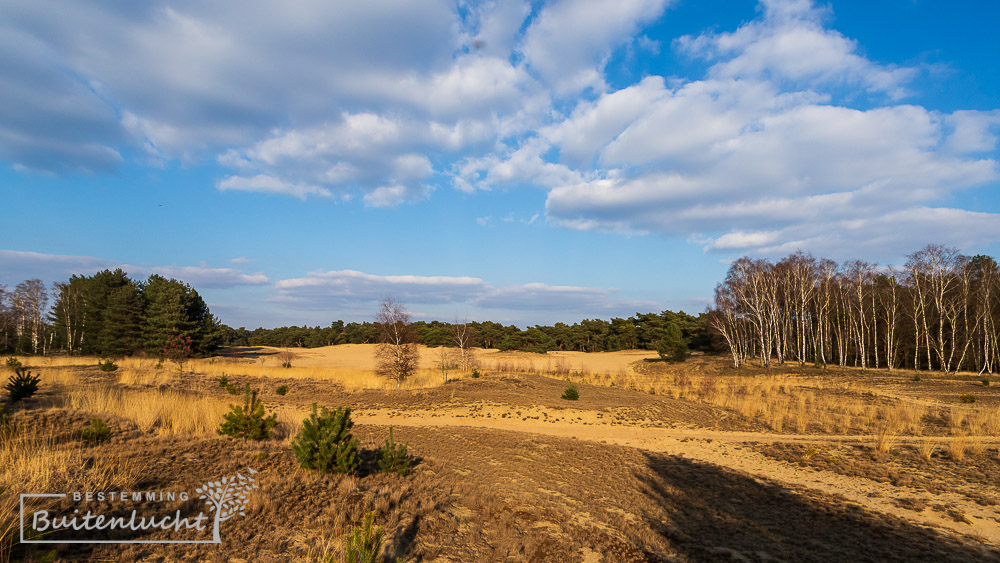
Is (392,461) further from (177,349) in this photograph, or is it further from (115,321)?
(115,321)

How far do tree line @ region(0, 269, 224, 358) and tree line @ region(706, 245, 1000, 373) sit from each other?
46.2 metres

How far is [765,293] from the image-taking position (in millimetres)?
39219

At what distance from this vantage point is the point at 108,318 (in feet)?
110

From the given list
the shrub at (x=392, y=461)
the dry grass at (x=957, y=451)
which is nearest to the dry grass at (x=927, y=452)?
the dry grass at (x=957, y=451)

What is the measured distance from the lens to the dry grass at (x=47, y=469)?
165 inches

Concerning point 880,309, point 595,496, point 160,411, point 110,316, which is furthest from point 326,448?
point 880,309

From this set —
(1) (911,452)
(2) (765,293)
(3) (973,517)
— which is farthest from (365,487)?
(2) (765,293)

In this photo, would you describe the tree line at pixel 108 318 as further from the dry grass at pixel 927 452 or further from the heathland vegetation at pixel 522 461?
the dry grass at pixel 927 452

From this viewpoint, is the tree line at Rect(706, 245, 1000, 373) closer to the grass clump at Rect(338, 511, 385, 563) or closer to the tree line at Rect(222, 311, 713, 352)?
the tree line at Rect(222, 311, 713, 352)

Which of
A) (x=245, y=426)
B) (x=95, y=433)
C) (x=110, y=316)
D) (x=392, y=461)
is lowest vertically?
(x=392, y=461)
